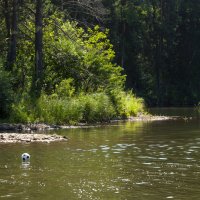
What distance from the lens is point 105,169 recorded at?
1570cm

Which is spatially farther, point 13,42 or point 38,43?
point 38,43

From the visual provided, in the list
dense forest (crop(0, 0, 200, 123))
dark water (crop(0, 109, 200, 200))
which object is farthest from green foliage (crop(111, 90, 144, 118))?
dark water (crop(0, 109, 200, 200))

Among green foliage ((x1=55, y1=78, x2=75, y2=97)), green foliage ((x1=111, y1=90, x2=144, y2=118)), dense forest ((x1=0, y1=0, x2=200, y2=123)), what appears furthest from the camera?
green foliage ((x1=111, y1=90, x2=144, y2=118))

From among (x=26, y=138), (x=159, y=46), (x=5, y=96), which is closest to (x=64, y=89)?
(x=5, y=96)

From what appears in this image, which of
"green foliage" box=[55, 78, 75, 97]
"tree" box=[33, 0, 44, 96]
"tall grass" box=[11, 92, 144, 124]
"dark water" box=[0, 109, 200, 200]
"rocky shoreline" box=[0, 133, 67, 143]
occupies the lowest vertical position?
"dark water" box=[0, 109, 200, 200]

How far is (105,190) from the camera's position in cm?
1284

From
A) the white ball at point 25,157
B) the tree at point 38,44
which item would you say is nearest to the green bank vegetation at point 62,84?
the tree at point 38,44

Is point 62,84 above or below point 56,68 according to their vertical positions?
below

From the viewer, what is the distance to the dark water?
41.3 ft

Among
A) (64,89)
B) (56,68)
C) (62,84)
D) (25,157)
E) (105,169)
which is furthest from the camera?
(56,68)

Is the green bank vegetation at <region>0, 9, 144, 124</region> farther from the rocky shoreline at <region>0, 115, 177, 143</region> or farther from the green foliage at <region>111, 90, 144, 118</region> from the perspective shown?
the rocky shoreline at <region>0, 115, 177, 143</region>

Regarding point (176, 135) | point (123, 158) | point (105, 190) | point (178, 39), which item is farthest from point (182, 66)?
point (105, 190)

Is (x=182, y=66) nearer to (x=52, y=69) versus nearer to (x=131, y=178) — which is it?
(x=52, y=69)

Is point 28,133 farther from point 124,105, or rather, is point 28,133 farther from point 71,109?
point 124,105
